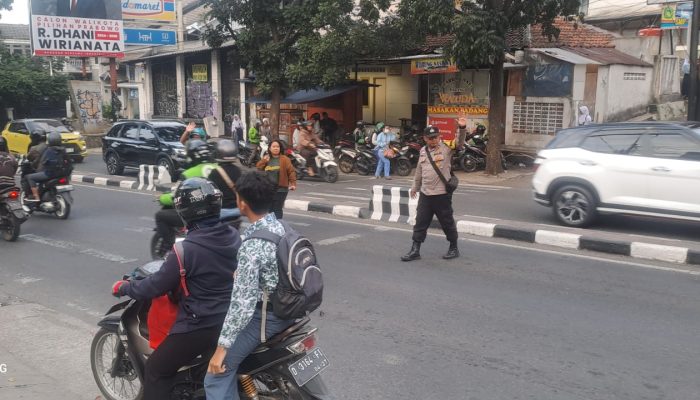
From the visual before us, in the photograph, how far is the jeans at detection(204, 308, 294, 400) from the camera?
3.01 m

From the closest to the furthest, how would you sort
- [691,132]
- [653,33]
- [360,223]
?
[691,132], [360,223], [653,33]

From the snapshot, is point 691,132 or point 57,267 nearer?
point 57,267

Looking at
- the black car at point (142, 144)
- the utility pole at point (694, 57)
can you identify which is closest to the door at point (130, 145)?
the black car at point (142, 144)

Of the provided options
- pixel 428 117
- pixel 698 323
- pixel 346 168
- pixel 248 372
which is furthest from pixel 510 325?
pixel 428 117

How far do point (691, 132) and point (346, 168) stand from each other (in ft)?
37.6

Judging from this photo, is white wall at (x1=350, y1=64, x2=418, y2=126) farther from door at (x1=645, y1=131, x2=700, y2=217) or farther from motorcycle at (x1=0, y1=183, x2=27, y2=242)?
motorcycle at (x1=0, y1=183, x2=27, y2=242)

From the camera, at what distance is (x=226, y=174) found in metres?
6.51

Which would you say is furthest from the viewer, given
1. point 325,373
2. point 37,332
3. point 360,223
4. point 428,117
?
point 428,117

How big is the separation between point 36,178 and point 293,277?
A: 9455mm

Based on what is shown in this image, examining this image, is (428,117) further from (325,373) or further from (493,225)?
(325,373)

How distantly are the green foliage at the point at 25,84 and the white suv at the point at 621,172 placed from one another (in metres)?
31.4

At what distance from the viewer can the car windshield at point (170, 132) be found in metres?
17.3

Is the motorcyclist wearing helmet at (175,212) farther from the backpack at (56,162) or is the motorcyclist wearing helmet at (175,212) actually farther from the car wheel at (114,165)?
the car wheel at (114,165)

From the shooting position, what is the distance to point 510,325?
17.8ft
